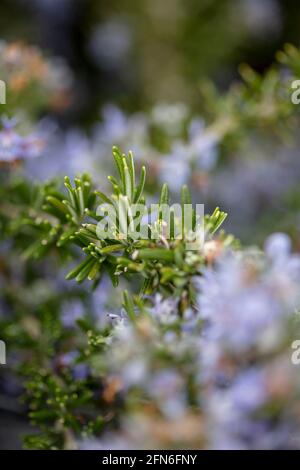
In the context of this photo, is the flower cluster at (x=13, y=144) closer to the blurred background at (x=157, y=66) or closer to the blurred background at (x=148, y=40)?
the blurred background at (x=157, y=66)

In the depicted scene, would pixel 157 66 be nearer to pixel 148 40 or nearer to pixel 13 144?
pixel 148 40

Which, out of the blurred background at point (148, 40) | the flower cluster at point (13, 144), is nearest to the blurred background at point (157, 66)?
the blurred background at point (148, 40)

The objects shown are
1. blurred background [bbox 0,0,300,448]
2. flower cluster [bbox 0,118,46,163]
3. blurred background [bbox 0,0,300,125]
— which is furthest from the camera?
blurred background [bbox 0,0,300,125]

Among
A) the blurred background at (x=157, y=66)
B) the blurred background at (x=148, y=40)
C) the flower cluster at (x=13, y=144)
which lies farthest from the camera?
the blurred background at (x=148, y=40)

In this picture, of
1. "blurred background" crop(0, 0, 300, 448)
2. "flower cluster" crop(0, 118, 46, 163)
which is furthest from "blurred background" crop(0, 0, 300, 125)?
"flower cluster" crop(0, 118, 46, 163)

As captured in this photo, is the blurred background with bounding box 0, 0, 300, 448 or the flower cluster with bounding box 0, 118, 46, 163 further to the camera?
the blurred background with bounding box 0, 0, 300, 448

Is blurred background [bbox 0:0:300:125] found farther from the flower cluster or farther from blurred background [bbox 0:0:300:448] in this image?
the flower cluster

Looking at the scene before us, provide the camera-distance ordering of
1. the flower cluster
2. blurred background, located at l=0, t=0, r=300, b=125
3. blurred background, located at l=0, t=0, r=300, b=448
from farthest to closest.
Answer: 1. blurred background, located at l=0, t=0, r=300, b=125
2. blurred background, located at l=0, t=0, r=300, b=448
3. the flower cluster

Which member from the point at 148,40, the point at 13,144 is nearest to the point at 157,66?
the point at 148,40

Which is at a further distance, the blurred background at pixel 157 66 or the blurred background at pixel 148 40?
the blurred background at pixel 148 40

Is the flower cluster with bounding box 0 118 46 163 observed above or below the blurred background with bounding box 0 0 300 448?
below
